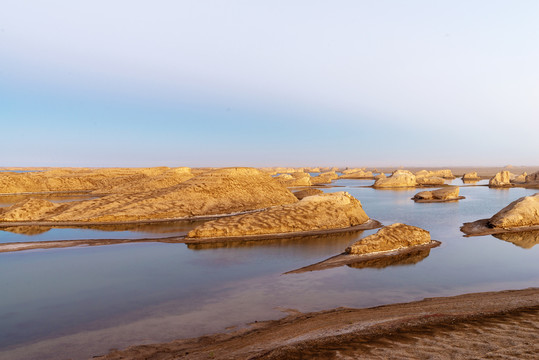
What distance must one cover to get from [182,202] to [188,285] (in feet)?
64.0

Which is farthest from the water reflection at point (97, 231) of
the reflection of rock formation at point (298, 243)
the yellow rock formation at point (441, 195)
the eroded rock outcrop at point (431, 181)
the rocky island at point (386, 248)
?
the eroded rock outcrop at point (431, 181)

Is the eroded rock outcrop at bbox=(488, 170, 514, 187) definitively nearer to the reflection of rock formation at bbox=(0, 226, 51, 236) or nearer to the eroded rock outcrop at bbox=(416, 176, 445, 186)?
the eroded rock outcrop at bbox=(416, 176, 445, 186)

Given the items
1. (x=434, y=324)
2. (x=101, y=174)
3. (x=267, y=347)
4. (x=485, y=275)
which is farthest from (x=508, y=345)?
(x=101, y=174)

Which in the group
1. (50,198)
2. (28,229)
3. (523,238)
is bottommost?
(523,238)

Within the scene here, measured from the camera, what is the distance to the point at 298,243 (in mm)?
18750

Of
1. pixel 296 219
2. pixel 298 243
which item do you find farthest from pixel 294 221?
pixel 298 243

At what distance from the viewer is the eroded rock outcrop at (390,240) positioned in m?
15.8

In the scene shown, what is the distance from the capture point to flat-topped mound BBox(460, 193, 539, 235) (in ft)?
70.3

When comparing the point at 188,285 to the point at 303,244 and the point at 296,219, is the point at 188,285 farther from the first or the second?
the point at 296,219

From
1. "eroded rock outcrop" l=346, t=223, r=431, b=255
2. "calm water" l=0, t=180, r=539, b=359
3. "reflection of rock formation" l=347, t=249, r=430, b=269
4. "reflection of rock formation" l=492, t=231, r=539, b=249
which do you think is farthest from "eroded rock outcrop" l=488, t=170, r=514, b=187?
"reflection of rock formation" l=347, t=249, r=430, b=269

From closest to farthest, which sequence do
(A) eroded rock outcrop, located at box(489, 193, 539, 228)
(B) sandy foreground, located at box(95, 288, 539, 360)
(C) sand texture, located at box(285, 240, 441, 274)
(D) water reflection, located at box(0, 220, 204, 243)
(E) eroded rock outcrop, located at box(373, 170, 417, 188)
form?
1. (B) sandy foreground, located at box(95, 288, 539, 360)
2. (C) sand texture, located at box(285, 240, 441, 274)
3. (D) water reflection, located at box(0, 220, 204, 243)
4. (A) eroded rock outcrop, located at box(489, 193, 539, 228)
5. (E) eroded rock outcrop, located at box(373, 170, 417, 188)

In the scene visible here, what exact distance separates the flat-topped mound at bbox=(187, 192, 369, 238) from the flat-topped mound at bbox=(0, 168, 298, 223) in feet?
28.7

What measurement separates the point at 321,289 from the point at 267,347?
4618mm

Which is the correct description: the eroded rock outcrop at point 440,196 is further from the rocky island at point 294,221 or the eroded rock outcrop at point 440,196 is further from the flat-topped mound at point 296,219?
the flat-topped mound at point 296,219
